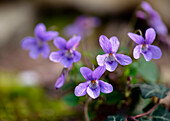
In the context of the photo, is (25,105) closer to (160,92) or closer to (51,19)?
(160,92)

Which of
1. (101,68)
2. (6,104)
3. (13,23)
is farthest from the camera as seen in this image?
(13,23)

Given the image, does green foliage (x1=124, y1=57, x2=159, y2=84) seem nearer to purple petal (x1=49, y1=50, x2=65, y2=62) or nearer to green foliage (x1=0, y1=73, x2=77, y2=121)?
purple petal (x1=49, y1=50, x2=65, y2=62)

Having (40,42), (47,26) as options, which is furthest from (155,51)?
(47,26)

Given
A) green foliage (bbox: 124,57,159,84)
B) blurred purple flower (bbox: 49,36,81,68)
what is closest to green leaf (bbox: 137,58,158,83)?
green foliage (bbox: 124,57,159,84)

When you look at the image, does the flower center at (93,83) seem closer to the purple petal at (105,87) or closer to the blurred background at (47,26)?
the purple petal at (105,87)

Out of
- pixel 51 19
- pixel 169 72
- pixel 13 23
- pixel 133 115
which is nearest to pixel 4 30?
pixel 13 23

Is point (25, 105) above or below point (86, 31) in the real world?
below
